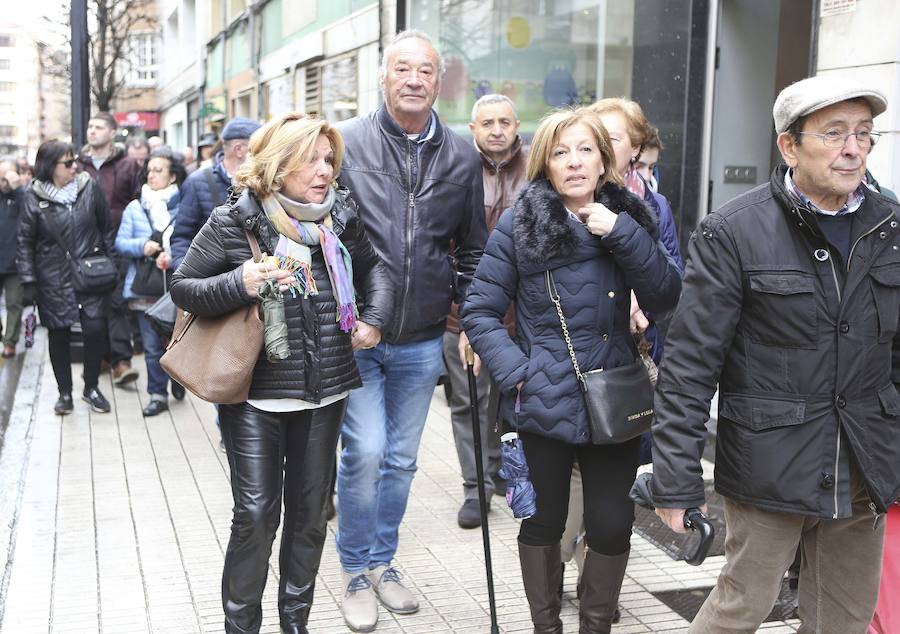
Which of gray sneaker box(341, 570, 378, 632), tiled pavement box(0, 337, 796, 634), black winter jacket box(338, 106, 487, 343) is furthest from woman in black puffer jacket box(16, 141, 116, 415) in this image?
black winter jacket box(338, 106, 487, 343)

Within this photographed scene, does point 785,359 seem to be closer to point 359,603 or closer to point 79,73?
point 359,603

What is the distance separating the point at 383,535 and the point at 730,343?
2.17 meters

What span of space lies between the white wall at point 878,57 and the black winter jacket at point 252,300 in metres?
4.39

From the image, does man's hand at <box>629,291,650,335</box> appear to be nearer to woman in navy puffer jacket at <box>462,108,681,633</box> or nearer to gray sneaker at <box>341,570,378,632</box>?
woman in navy puffer jacket at <box>462,108,681,633</box>

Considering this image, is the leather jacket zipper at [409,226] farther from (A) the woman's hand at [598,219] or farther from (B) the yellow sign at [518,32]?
(B) the yellow sign at [518,32]

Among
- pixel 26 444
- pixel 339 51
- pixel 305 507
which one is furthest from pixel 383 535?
pixel 339 51

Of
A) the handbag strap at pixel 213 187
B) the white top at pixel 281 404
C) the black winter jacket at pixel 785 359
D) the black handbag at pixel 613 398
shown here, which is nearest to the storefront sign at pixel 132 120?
the handbag strap at pixel 213 187

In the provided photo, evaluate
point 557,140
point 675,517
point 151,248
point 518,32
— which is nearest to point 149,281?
point 151,248

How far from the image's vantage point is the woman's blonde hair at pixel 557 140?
12.6 ft

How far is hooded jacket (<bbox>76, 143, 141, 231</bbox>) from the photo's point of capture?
10688 millimetres

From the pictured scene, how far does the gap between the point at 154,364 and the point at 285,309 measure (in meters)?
5.26

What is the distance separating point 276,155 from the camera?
3826 mm

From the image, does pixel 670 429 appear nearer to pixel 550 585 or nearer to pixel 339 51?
pixel 550 585

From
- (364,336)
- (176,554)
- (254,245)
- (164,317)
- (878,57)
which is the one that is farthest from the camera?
(878,57)
